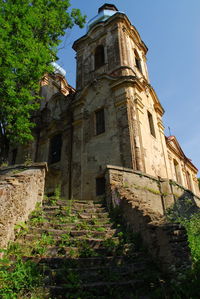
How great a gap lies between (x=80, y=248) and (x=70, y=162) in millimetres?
9659

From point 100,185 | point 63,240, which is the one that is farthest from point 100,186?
point 63,240

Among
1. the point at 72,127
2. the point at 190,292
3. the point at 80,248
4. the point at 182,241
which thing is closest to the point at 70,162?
the point at 72,127

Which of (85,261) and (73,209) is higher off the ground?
→ (73,209)

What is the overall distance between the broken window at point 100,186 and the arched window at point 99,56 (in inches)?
381

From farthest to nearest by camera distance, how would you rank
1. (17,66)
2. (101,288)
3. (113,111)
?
(113,111)
(17,66)
(101,288)

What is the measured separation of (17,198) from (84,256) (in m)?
2.37

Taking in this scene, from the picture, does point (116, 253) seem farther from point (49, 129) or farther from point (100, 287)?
point (49, 129)

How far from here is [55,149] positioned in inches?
680

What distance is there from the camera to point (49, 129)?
18359mm

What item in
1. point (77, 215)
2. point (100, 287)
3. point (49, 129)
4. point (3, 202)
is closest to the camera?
point (100, 287)

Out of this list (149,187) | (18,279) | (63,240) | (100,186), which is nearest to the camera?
(18,279)

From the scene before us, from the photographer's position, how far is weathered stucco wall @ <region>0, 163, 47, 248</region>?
18.2ft

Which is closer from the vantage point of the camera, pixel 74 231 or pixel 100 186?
pixel 74 231

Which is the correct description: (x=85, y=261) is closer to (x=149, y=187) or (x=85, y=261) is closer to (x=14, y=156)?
(x=149, y=187)
